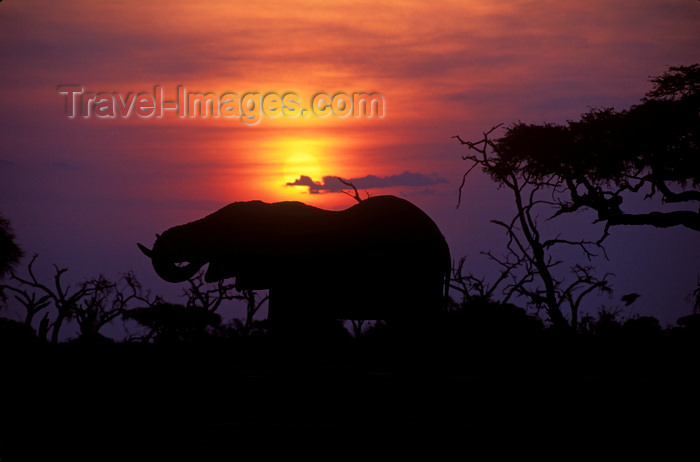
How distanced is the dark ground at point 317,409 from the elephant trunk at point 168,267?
4.89 ft

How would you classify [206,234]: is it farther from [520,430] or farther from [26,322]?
[26,322]

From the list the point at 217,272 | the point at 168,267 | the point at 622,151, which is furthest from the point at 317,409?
the point at 622,151

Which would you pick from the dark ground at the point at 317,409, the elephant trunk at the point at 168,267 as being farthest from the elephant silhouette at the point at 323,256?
the dark ground at the point at 317,409

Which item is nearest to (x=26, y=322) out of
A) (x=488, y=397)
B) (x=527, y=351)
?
(x=527, y=351)

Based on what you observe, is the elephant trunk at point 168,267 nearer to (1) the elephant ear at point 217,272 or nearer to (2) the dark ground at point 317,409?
(1) the elephant ear at point 217,272

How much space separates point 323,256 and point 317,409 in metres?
3.16

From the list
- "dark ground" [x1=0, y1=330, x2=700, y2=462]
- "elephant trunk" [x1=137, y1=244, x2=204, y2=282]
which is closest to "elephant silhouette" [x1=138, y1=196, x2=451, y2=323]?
"elephant trunk" [x1=137, y1=244, x2=204, y2=282]

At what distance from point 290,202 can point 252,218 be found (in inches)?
26.7

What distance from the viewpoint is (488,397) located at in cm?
1152

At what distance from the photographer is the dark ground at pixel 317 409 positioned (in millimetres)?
8625

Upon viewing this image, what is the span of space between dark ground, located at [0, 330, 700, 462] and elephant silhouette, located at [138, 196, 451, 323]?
0.81 metres

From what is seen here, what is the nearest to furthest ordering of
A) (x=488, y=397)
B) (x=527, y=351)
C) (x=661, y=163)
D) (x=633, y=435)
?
(x=633, y=435)
(x=488, y=397)
(x=527, y=351)
(x=661, y=163)

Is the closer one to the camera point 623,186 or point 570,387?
point 570,387

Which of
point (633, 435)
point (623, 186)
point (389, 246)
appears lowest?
point (633, 435)
